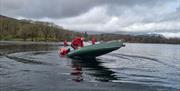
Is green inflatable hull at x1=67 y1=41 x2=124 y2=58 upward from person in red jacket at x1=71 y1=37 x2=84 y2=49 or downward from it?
downward

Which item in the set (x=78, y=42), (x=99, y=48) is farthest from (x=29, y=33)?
(x=99, y=48)

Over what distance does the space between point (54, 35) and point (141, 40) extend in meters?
62.1

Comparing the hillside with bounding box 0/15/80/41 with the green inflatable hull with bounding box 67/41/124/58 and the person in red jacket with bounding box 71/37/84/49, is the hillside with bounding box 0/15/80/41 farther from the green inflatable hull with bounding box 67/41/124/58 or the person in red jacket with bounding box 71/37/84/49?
the green inflatable hull with bounding box 67/41/124/58

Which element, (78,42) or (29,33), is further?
(29,33)

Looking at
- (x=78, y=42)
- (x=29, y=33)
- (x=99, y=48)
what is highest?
(x=29, y=33)

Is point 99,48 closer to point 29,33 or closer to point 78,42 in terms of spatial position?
point 78,42

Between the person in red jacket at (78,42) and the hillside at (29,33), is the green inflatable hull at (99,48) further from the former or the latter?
the hillside at (29,33)

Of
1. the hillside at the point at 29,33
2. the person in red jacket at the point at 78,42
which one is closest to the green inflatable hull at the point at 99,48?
the person in red jacket at the point at 78,42

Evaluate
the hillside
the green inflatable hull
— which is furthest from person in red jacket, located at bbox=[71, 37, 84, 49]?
the hillside

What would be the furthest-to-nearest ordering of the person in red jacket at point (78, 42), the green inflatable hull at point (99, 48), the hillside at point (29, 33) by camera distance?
1. the hillside at point (29, 33)
2. the person in red jacket at point (78, 42)
3. the green inflatable hull at point (99, 48)

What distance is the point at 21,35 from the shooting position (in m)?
164

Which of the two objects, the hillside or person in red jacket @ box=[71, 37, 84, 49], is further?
the hillside

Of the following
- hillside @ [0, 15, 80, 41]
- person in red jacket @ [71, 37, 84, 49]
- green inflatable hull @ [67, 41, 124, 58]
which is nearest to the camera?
green inflatable hull @ [67, 41, 124, 58]

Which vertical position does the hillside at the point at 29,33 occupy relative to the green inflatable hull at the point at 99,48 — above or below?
above
